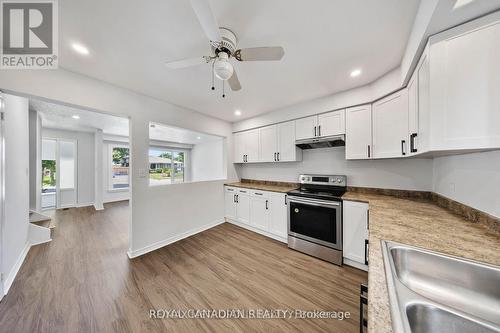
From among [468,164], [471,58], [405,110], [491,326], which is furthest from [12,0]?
[468,164]

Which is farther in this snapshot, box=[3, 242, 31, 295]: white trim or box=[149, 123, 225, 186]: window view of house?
box=[149, 123, 225, 186]: window view of house

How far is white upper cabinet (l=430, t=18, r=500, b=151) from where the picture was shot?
98 centimetres

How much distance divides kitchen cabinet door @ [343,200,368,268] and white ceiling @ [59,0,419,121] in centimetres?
174

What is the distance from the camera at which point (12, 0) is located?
3.87ft

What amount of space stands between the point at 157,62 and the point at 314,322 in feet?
10.1

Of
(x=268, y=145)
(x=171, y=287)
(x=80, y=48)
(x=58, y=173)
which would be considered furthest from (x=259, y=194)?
(x=58, y=173)

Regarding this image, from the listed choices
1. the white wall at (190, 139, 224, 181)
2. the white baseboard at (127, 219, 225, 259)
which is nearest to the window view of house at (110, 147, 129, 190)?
the white wall at (190, 139, 224, 181)

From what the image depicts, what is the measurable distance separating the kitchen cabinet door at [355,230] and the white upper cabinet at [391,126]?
2.54 feet

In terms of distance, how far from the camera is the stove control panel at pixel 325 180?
9.30ft

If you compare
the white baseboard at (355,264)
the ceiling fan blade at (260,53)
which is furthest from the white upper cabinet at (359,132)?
the ceiling fan blade at (260,53)

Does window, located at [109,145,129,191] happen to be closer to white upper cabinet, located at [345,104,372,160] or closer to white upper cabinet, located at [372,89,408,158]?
white upper cabinet, located at [345,104,372,160]

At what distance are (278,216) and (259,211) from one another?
0.45m

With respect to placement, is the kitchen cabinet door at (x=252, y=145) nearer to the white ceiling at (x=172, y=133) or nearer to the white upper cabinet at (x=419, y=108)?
the white ceiling at (x=172, y=133)

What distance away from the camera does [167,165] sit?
23.8 feet
